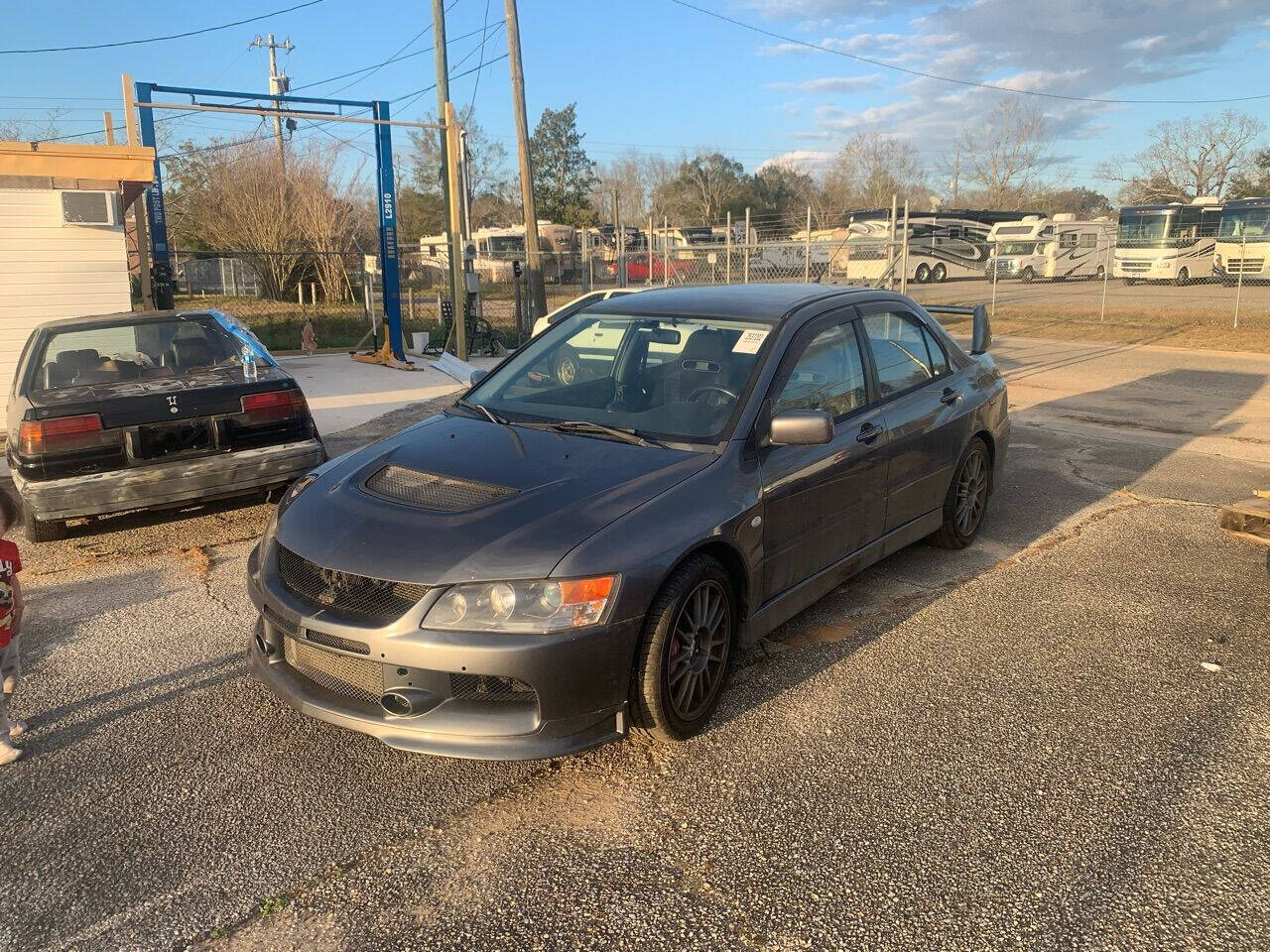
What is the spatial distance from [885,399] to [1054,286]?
117 feet

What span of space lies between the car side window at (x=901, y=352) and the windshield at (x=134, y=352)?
4282mm

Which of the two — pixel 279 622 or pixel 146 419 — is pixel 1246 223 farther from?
pixel 279 622

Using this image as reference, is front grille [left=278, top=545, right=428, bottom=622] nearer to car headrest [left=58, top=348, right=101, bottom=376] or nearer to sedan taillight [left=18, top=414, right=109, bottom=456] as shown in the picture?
sedan taillight [left=18, top=414, right=109, bottom=456]

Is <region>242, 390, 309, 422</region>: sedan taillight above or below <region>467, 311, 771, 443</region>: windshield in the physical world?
below

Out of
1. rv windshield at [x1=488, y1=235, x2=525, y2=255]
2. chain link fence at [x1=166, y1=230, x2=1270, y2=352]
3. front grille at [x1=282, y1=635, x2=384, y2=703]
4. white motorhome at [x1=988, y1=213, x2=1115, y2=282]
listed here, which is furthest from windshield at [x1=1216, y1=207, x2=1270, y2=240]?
front grille at [x1=282, y1=635, x2=384, y2=703]

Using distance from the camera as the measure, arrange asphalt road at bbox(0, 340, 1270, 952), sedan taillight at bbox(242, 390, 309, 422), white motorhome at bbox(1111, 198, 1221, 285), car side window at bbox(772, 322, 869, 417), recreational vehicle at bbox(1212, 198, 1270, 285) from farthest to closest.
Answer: white motorhome at bbox(1111, 198, 1221, 285), recreational vehicle at bbox(1212, 198, 1270, 285), sedan taillight at bbox(242, 390, 309, 422), car side window at bbox(772, 322, 869, 417), asphalt road at bbox(0, 340, 1270, 952)

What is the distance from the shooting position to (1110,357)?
1588cm

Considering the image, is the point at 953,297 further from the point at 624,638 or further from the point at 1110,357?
the point at 624,638

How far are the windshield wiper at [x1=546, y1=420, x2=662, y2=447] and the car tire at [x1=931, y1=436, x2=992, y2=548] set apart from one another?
7.75 ft

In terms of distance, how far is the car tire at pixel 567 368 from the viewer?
4516 mm

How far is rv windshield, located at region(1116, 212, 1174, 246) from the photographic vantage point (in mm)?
34750

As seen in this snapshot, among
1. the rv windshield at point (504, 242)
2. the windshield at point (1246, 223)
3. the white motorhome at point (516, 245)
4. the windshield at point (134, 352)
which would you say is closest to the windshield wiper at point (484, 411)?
the windshield at point (134, 352)

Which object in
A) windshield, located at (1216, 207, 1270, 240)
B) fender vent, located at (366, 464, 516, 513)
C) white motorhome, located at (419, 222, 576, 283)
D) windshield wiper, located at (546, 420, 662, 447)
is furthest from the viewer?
white motorhome, located at (419, 222, 576, 283)

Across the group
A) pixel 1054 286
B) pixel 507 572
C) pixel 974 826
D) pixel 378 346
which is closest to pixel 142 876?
pixel 507 572
